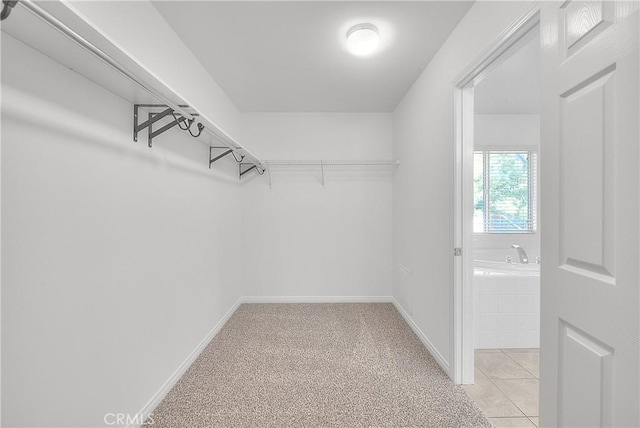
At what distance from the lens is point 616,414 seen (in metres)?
0.86

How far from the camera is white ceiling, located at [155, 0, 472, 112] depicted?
172 centimetres

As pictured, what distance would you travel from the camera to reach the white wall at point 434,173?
1.71 metres

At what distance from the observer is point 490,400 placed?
1.80 metres

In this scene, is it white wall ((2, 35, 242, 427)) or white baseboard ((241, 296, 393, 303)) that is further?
white baseboard ((241, 296, 393, 303))

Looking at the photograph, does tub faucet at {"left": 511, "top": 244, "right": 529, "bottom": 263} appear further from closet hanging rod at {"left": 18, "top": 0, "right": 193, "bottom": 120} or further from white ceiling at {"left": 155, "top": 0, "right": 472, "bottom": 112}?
Result: closet hanging rod at {"left": 18, "top": 0, "right": 193, "bottom": 120}

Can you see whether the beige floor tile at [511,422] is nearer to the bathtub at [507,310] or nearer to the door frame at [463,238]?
the door frame at [463,238]

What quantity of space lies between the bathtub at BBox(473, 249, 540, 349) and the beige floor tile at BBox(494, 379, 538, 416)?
45 cm

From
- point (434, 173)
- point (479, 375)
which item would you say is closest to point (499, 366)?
point (479, 375)

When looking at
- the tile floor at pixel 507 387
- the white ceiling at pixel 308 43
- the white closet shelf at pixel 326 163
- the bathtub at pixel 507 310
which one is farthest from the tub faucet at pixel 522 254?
the white ceiling at pixel 308 43

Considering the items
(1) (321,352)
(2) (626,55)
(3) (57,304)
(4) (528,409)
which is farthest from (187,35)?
(4) (528,409)

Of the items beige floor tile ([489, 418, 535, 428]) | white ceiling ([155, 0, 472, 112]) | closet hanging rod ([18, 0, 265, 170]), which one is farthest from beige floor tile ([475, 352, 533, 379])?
closet hanging rod ([18, 0, 265, 170])

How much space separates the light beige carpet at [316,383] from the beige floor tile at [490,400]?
7cm

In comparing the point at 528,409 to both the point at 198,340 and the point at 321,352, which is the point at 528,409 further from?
the point at 198,340

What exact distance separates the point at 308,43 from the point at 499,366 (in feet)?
8.94
